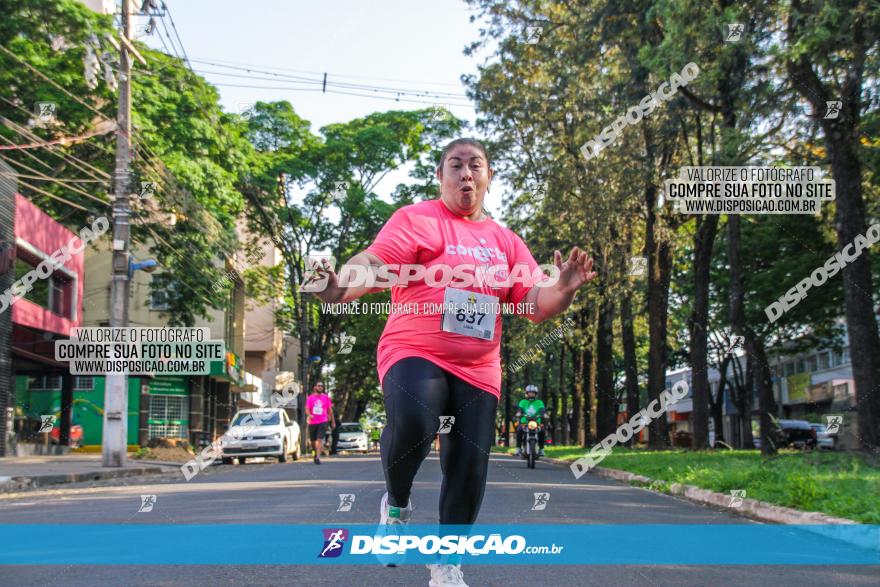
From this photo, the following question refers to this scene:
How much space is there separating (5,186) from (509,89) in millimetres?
13799

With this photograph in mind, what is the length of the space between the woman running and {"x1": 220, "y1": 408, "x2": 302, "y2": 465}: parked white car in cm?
2184

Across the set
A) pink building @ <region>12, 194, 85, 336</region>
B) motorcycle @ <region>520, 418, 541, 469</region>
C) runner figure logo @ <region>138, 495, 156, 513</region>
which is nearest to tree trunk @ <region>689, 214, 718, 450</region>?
motorcycle @ <region>520, 418, 541, 469</region>

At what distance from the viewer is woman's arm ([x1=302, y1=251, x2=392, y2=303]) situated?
11.9ft

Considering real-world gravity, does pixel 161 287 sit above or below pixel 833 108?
below

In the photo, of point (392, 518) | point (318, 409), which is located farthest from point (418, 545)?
point (318, 409)

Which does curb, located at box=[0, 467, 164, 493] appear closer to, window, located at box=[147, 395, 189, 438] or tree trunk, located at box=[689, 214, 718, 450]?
tree trunk, located at box=[689, 214, 718, 450]

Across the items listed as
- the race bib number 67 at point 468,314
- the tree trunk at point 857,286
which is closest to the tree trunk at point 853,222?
the tree trunk at point 857,286

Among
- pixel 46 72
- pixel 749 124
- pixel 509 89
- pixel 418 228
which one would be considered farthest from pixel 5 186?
pixel 418 228

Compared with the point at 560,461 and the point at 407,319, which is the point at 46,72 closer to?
the point at 560,461

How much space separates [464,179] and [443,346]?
803mm

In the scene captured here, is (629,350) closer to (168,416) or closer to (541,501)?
(541,501)

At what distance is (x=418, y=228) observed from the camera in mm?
4109

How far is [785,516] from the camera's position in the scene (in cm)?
879

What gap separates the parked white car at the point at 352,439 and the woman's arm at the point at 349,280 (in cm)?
3594
